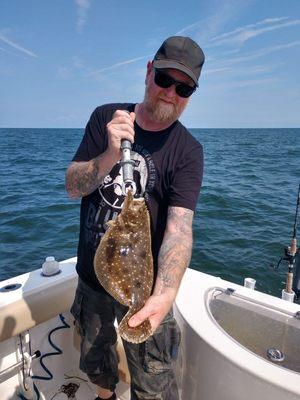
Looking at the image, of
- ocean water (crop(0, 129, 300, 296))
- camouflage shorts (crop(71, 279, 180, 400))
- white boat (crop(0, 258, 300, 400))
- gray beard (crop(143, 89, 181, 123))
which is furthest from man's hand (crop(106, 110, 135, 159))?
ocean water (crop(0, 129, 300, 296))

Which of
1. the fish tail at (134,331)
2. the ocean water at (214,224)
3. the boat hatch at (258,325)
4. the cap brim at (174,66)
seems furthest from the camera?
the ocean water at (214,224)

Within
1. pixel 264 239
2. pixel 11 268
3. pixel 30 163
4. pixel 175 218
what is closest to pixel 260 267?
pixel 264 239

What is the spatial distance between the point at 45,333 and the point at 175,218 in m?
1.98

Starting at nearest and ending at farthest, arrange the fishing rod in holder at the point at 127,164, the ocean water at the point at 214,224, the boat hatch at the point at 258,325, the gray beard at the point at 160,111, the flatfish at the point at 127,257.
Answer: the fishing rod in holder at the point at 127,164 → the flatfish at the point at 127,257 → the gray beard at the point at 160,111 → the boat hatch at the point at 258,325 → the ocean water at the point at 214,224

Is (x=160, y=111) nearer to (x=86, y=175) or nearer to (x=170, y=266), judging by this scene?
(x=86, y=175)

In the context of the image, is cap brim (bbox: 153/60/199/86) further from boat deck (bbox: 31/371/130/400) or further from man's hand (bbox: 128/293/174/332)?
boat deck (bbox: 31/371/130/400)

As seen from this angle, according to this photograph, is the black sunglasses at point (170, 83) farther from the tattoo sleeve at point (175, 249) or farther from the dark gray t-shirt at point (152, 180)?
the tattoo sleeve at point (175, 249)

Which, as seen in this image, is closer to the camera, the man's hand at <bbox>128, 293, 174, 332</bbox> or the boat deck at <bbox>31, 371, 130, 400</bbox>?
the man's hand at <bbox>128, 293, 174, 332</bbox>

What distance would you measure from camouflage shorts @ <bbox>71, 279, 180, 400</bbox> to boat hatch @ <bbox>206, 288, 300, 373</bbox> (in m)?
0.52

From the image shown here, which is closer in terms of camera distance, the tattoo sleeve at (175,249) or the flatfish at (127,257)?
the flatfish at (127,257)

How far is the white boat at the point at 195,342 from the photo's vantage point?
2.36 metres

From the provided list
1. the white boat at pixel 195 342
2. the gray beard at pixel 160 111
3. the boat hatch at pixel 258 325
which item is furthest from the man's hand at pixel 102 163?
the boat hatch at pixel 258 325

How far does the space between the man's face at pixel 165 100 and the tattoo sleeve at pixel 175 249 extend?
0.68m

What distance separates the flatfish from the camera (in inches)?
79.7
